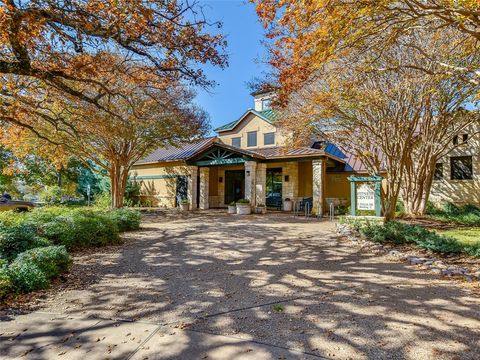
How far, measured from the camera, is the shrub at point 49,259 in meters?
4.94

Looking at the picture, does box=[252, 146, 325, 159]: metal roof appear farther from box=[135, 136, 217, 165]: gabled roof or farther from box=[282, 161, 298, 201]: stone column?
box=[135, 136, 217, 165]: gabled roof

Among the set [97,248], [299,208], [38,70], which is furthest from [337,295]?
[299,208]

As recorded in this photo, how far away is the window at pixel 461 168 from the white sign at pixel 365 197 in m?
11.4

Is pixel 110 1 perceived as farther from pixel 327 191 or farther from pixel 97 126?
pixel 327 191

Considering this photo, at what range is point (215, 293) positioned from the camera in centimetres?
458

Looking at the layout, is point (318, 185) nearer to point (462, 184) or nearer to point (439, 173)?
point (439, 173)

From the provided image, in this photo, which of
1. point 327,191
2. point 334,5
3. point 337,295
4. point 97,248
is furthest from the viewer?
point 327,191

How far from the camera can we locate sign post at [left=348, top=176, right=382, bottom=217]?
10.1 m

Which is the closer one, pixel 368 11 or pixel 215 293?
pixel 215 293

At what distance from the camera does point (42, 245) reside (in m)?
6.14

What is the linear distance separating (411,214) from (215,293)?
12.8 meters

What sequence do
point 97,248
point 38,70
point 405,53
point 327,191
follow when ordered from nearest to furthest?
1. point 38,70
2. point 97,248
3. point 405,53
4. point 327,191

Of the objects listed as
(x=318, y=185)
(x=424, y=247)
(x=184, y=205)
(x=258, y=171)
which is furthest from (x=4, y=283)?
(x=184, y=205)

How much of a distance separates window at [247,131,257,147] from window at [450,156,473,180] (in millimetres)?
12568
